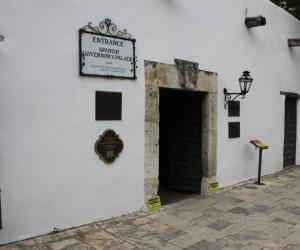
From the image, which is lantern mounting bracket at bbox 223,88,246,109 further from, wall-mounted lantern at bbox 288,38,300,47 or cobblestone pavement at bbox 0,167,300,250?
wall-mounted lantern at bbox 288,38,300,47

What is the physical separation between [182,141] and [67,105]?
8.97 feet

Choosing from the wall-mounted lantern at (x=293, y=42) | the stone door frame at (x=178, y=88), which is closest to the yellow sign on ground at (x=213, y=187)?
the stone door frame at (x=178, y=88)

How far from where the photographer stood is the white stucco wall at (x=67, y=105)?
3.44 meters

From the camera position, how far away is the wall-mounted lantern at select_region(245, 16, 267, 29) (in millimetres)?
6414

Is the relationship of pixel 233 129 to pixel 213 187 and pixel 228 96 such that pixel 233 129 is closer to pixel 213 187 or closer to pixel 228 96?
pixel 228 96

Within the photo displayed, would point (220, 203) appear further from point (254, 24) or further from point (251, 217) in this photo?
point (254, 24)

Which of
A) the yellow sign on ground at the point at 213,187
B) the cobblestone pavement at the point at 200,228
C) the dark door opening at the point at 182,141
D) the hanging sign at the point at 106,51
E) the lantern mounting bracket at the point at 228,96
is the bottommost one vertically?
the cobblestone pavement at the point at 200,228

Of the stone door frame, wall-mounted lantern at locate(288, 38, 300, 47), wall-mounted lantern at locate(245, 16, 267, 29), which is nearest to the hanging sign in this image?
the stone door frame

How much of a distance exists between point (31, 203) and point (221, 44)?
3956 mm

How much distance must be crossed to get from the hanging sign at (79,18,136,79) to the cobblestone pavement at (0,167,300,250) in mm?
1717

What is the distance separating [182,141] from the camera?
614 centimetres

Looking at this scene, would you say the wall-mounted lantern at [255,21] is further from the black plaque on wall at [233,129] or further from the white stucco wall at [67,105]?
the black plaque on wall at [233,129]

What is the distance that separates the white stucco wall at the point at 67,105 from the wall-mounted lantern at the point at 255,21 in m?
1.00

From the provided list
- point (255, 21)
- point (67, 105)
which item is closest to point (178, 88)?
point (67, 105)
